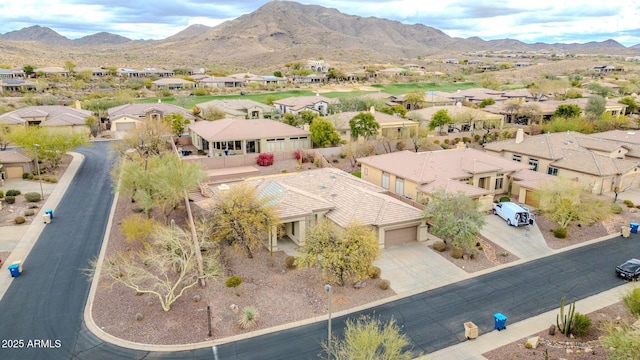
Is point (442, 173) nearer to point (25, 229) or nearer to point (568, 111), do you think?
point (25, 229)

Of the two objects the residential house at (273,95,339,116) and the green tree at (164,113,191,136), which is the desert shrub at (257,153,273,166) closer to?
the green tree at (164,113,191,136)

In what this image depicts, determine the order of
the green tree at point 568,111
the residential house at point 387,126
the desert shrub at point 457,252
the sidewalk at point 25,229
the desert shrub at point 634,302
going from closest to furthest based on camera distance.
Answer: the desert shrub at point 634,302, the sidewalk at point 25,229, the desert shrub at point 457,252, the residential house at point 387,126, the green tree at point 568,111

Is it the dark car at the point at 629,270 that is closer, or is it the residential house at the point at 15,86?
the dark car at the point at 629,270

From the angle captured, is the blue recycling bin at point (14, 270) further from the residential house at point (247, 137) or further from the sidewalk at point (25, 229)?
the residential house at point (247, 137)

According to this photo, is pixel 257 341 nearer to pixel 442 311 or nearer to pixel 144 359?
pixel 144 359

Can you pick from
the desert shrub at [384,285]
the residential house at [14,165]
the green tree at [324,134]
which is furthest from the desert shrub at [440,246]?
the residential house at [14,165]

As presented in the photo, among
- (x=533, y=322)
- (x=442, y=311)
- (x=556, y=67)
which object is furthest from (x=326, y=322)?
(x=556, y=67)

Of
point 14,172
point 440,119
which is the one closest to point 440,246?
point 440,119
